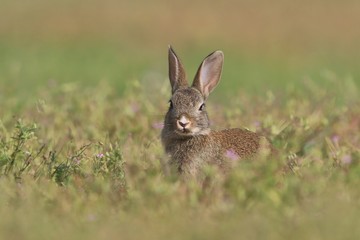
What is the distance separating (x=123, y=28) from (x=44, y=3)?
3592mm

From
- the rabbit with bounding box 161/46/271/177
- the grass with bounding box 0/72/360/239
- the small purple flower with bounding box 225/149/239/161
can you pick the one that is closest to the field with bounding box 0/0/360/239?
the grass with bounding box 0/72/360/239

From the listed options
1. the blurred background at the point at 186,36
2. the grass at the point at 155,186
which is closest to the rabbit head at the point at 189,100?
the grass at the point at 155,186

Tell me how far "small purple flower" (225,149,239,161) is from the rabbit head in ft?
0.92

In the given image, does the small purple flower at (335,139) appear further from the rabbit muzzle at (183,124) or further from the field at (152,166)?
the rabbit muzzle at (183,124)

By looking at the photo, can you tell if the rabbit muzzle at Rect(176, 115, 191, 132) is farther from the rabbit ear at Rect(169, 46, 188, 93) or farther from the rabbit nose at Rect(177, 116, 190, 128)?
the rabbit ear at Rect(169, 46, 188, 93)

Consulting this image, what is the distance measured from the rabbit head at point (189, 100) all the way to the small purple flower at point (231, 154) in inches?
11.0

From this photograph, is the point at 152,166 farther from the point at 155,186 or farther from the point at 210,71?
the point at 210,71

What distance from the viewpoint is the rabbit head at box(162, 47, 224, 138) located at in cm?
720

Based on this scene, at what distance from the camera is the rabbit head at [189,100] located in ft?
23.6

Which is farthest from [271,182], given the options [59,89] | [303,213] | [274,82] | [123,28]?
[123,28]

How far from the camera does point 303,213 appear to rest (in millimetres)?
5484

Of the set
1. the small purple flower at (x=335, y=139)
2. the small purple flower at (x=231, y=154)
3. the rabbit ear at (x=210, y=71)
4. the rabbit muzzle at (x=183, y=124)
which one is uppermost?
the rabbit ear at (x=210, y=71)

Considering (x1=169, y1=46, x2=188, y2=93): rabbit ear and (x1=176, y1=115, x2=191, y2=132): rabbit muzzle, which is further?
(x1=169, y1=46, x2=188, y2=93): rabbit ear

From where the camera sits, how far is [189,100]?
7.40 metres
